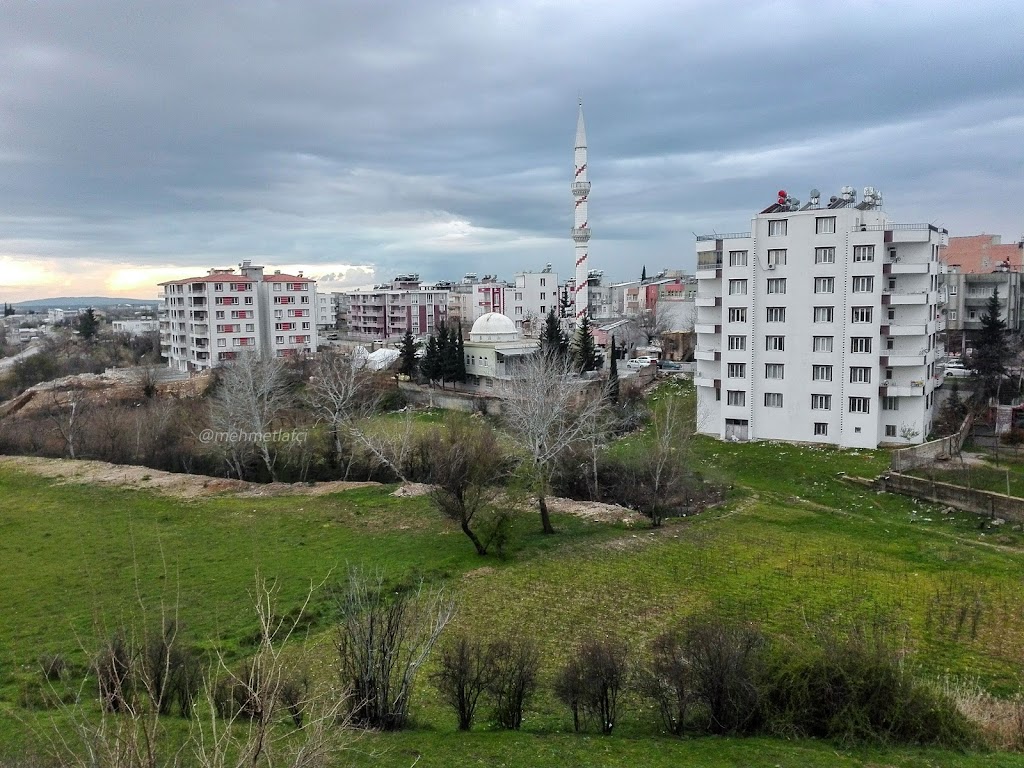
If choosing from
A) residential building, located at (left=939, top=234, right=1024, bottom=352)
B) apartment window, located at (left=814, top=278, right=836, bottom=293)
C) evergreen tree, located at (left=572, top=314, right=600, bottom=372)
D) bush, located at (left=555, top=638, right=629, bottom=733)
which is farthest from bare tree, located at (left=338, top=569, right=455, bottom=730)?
residential building, located at (left=939, top=234, right=1024, bottom=352)

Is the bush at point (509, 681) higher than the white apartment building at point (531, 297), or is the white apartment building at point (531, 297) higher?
the white apartment building at point (531, 297)

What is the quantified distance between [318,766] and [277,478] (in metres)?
30.4

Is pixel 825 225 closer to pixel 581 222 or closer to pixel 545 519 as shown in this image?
pixel 545 519

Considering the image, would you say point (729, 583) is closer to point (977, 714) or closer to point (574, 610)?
point (574, 610)

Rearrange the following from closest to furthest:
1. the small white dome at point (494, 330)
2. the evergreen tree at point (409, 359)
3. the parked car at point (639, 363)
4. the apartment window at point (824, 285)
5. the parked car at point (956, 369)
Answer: the apartment window at point (824, 285) → the parked car at point (956, 369) → the parked car at point (639, 363) → the evergreen tree at point (409, 359) → the small white dome at point (494, 330)

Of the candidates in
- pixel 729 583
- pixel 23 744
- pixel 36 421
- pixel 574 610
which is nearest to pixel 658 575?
pixel 729 583

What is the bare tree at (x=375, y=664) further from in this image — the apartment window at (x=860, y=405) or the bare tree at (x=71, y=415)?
the bare tree at (x=71, y=415)

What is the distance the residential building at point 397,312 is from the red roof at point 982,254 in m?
56.7

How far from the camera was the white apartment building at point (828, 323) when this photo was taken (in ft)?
112

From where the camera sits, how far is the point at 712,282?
38.5 m

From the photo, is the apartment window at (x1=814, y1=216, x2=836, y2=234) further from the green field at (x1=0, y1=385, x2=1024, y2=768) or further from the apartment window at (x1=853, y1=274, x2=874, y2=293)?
the green field at (x1=0, y1=385, x2=1024, y2=768)

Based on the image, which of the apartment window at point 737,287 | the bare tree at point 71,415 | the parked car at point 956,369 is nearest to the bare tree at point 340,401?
the bare tree at point 71,415

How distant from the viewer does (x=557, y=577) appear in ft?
63.5

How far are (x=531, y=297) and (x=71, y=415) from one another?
63.6m
